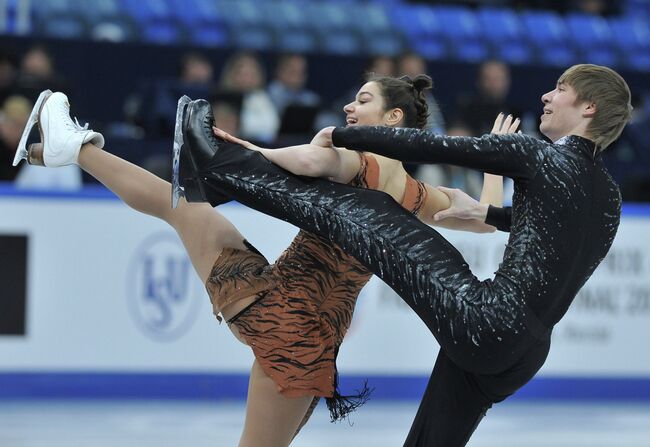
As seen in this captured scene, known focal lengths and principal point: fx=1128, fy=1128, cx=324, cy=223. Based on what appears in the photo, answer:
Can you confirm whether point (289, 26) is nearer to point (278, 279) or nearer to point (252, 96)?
point (252, 96)

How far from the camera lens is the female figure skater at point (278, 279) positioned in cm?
321

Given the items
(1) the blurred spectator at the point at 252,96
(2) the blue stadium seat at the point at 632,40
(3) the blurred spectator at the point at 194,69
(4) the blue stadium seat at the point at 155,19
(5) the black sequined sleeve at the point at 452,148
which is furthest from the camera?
(2) the blue stadium seat at the point at 632,40

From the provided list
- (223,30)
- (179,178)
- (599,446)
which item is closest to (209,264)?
(179,178)

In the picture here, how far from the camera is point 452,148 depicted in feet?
9.76

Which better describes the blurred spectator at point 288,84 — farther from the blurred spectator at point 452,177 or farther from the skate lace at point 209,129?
the skate lace at point 209,129

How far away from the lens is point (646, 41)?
35.8ft

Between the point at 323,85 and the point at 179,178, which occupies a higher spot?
the point at 323,85

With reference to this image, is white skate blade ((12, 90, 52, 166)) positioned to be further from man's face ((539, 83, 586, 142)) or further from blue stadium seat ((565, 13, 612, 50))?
blue stadium seat ((565, 13, 612, 50))

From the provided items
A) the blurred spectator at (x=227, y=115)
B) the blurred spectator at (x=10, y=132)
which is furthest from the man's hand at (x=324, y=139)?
the blurred spectator at (x=10, y=132)

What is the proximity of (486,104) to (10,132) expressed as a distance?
3097mm

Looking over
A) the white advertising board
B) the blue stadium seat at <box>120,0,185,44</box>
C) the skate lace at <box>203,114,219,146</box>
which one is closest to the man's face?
the skate lace at <box>203,114,219,146</box>

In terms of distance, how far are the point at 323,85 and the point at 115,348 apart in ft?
10.5

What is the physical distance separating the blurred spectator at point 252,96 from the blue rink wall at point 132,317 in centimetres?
132

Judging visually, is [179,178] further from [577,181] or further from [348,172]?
[577,181]
